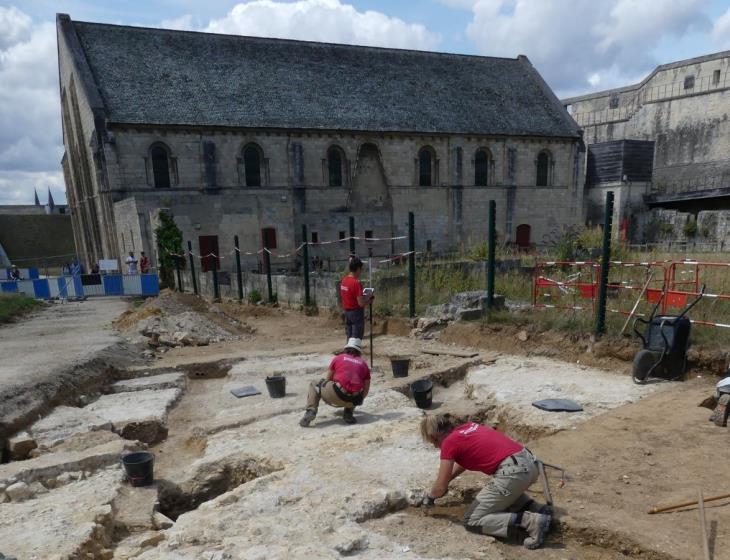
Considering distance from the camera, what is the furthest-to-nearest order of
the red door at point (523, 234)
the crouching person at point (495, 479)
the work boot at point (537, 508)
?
the red door at point (523, 234)
the work boot at point (537, 508)
the crouching person at point (495, 479)

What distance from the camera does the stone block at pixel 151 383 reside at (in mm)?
8016

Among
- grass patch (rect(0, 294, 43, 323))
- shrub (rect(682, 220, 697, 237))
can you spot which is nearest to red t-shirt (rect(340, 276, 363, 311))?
grass patch (rect(0, 294, 43, 323))

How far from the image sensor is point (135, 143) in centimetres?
2347

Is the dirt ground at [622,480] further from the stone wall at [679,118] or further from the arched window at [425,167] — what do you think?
the stone wall at [679,118]

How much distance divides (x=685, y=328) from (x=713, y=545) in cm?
400

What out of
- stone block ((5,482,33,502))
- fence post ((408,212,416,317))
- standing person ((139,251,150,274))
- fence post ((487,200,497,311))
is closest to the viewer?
stone block ((5,482,33,502))

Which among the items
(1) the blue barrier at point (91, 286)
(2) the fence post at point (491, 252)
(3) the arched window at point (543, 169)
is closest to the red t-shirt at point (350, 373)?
(2) the fence post at point (491, 252)

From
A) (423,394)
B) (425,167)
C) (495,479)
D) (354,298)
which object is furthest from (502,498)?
(425,167)

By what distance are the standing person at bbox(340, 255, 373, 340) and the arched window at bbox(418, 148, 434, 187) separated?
74.1 feet

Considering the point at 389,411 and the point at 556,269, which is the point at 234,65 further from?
the point at 389,411

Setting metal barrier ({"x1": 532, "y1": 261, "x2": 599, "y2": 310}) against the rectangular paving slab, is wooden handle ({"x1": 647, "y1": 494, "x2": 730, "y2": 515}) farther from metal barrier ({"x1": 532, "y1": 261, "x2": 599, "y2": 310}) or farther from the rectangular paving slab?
the rectangular paving slab

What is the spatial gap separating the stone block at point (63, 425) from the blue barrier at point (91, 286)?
13417 millimetres

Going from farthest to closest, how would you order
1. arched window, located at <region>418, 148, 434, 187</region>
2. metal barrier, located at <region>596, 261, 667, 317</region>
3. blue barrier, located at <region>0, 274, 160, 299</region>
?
arched window, located at <region>418, 148, 434, 187</region>
blue barrier, located at <region>0, 274, 160, 299</region>
metal barrier, located at <region>596, 261, 667, 317</region>

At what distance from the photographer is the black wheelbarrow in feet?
21.5
